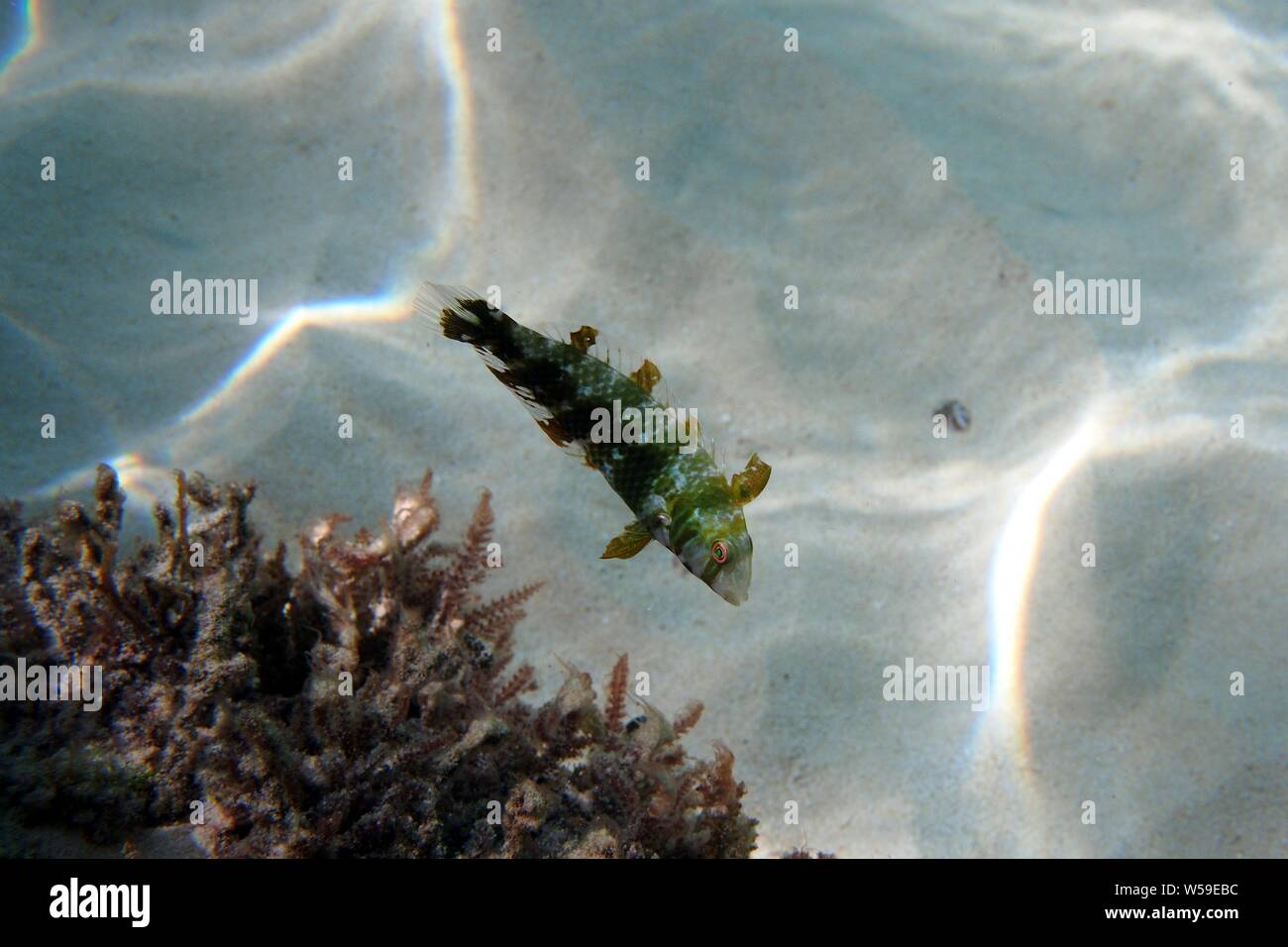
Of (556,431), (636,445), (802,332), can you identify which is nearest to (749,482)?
(636,445)

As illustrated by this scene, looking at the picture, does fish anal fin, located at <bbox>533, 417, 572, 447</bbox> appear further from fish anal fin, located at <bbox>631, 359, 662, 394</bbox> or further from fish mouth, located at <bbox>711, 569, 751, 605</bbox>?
fish mouth, located at <bbox>711, 569, 751, 605</bbox>

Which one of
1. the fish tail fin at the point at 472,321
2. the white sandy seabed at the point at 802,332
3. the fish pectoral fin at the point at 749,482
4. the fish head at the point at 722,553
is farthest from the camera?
the white sandy seabed at the point at 802,332

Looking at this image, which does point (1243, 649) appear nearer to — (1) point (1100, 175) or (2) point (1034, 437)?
(2) point (1034, 437)

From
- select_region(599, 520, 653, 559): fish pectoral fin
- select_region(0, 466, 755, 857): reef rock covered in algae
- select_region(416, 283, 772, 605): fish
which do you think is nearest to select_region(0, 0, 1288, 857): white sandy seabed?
select_region(0, 466, 755, 857): reef rock covered in algae

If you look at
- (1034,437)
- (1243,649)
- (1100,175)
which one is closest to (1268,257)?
(1100,175)

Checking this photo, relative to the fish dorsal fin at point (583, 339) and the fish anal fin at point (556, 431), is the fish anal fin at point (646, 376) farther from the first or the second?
the fish anal fin at point (556, 431)

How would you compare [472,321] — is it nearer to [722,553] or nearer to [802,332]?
[722,553]

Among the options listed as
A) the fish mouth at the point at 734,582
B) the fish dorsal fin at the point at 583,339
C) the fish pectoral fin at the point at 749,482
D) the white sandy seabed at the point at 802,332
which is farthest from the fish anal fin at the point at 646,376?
the white sandy seabed at the point at 802,332

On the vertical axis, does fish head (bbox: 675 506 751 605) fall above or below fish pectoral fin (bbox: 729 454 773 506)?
below
